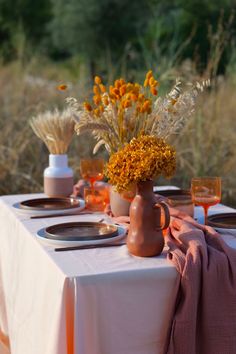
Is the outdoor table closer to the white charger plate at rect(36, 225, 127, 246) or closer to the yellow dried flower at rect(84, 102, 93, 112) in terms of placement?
the white charger plate at rect(36, 225, 127, 246)

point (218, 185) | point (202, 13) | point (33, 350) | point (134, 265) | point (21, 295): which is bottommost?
point (33, 350)

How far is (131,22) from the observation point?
547 inches

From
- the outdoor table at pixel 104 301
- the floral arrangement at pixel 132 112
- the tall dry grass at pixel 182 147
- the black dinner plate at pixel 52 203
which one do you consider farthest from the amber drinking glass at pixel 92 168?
the tall dry grass at pixel 182 147

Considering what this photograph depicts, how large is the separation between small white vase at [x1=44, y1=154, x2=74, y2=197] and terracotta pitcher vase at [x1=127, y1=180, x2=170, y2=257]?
1092mm

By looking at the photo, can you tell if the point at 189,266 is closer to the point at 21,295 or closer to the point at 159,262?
the point at 159,262

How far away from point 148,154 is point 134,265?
1.23ft

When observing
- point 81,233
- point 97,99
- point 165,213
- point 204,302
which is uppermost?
point 97,99

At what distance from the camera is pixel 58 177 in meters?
3.24

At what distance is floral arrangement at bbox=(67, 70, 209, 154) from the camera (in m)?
2.62

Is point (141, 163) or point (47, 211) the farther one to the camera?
point (47, 211)

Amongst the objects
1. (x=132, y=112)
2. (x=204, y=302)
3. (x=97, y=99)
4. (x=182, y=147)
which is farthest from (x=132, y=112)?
(x=182, y=147)

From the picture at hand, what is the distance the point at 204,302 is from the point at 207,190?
62 cm

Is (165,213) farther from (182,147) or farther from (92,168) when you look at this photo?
(182,147)

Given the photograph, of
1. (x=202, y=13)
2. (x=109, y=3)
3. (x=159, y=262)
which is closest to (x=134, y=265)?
(x=159, y=262)
